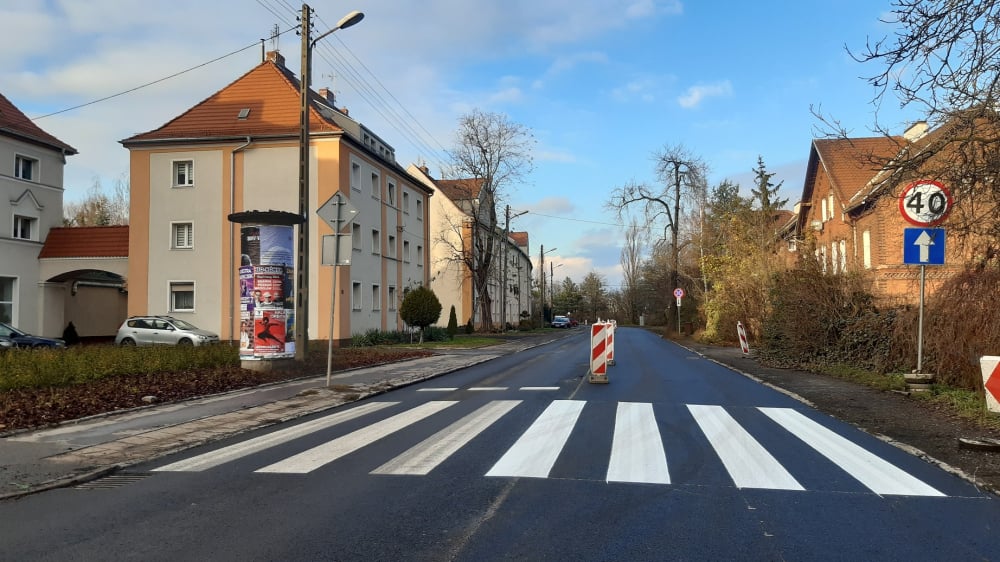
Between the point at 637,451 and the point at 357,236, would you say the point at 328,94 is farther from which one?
the point at 637,451

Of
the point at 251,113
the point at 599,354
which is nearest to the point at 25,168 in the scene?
the point at 251,113

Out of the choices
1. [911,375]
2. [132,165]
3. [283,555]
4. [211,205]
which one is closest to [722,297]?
[911,375]

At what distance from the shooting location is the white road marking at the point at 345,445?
6414 millimetres

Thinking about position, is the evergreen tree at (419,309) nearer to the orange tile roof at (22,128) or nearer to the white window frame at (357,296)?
the white window frame at (357,296)

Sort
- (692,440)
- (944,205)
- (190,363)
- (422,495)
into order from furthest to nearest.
Result: (190,363)
(944,205)
(692,440)
(422,495)

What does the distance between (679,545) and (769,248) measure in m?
26.6

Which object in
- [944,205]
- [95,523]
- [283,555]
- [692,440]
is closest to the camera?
[283,555]

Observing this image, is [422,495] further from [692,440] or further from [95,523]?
[692,440]

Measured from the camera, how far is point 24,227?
3089 centimetres

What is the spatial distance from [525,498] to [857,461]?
3579mm

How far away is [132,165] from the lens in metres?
30.2

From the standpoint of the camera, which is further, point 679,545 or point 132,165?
point 132,165

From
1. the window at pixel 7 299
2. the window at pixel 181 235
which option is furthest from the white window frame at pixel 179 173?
the window at pixel 7 299

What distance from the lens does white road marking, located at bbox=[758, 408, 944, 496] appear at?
559 centimetres
